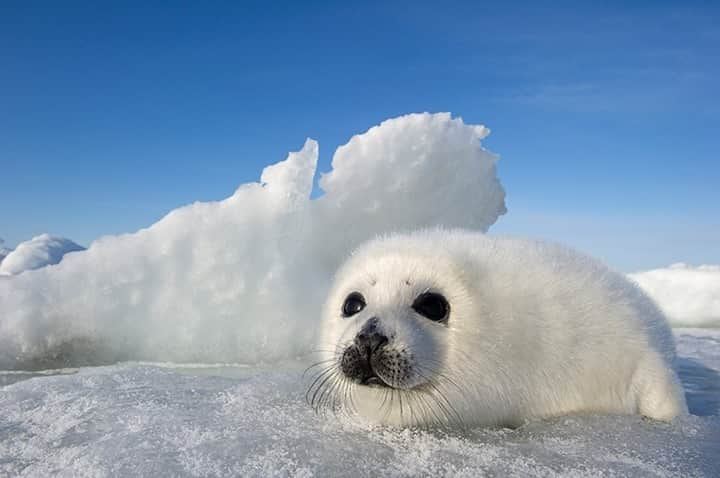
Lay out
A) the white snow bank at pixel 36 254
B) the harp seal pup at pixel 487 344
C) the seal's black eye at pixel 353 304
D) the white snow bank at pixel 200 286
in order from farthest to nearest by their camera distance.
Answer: the white snow bank at pixel 36 254, the white snow bank at pixel 200 286, the seal's black eye at pixel 353 304, the harp seal pup at pixel 487 344

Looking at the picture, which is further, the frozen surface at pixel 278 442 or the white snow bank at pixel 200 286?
the white snow bank at pixel 200 286

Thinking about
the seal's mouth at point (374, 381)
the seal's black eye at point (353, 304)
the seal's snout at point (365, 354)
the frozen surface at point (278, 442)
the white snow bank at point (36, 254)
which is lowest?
the frozen surface at point (278, 442)

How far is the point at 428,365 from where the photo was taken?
2.64 meters

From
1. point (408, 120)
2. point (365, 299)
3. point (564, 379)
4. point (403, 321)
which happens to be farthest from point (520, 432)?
point (408, 120)

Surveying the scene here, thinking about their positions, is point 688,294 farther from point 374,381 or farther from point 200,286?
point 374,381

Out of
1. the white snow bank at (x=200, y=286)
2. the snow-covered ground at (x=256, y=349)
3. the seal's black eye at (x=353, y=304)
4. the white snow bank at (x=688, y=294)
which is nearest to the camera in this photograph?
the snow-covered ground at (x=256, y=349)

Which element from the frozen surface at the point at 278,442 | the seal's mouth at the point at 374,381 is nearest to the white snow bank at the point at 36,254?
the frozen surface at the point at 278,442

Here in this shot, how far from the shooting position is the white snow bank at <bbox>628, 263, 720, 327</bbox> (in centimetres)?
999

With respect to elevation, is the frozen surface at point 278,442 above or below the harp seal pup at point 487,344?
below

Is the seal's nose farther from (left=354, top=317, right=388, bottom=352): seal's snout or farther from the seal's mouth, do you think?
the seal's mouth

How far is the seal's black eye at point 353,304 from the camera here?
3.09 m

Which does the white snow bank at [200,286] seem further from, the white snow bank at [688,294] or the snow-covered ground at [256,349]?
the white snow bank at [688,294]

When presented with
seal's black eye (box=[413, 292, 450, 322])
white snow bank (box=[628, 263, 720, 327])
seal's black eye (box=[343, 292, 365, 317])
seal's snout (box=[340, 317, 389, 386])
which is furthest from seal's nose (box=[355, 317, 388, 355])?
white snow bank (box=[628, 263, 720, 327])

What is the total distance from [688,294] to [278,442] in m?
10.1
